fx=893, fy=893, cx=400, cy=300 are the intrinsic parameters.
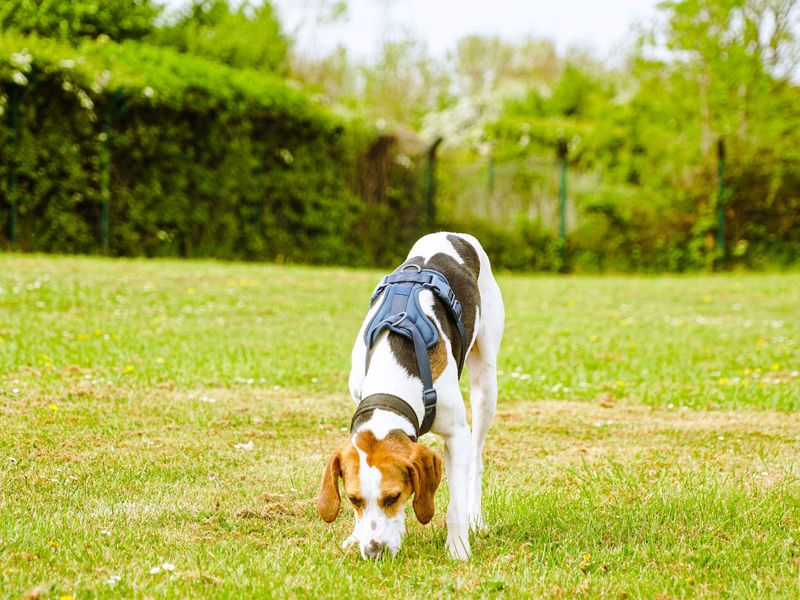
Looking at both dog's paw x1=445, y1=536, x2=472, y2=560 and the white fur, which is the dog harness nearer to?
the white fur

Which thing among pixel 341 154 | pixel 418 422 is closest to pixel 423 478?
pixel 418 422

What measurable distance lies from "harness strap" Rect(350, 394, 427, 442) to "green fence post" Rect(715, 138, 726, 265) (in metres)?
18.0

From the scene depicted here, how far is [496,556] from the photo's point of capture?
365cm

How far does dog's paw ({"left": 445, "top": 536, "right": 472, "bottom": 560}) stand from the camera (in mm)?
3625

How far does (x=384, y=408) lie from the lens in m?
3.48

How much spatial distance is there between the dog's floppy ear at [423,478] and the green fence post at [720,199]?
18.1m

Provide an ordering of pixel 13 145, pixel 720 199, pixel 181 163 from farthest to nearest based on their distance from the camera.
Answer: pixel 720 199 → pixel 181 163 → pixel 13 145

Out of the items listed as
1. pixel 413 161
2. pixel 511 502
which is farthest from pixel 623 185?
pixel 511 502

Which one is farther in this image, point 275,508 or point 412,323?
point 275,508

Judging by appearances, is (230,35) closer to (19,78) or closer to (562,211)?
(562,211)

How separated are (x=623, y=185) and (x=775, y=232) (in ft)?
11.9

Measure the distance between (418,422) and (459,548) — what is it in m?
0.56

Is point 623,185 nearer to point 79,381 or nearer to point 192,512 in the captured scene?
point 79,381

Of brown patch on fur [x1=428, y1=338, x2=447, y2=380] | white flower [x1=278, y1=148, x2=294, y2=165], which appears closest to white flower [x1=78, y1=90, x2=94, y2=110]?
white flower [x1=278, y1=148, x2=294, y2=165]
